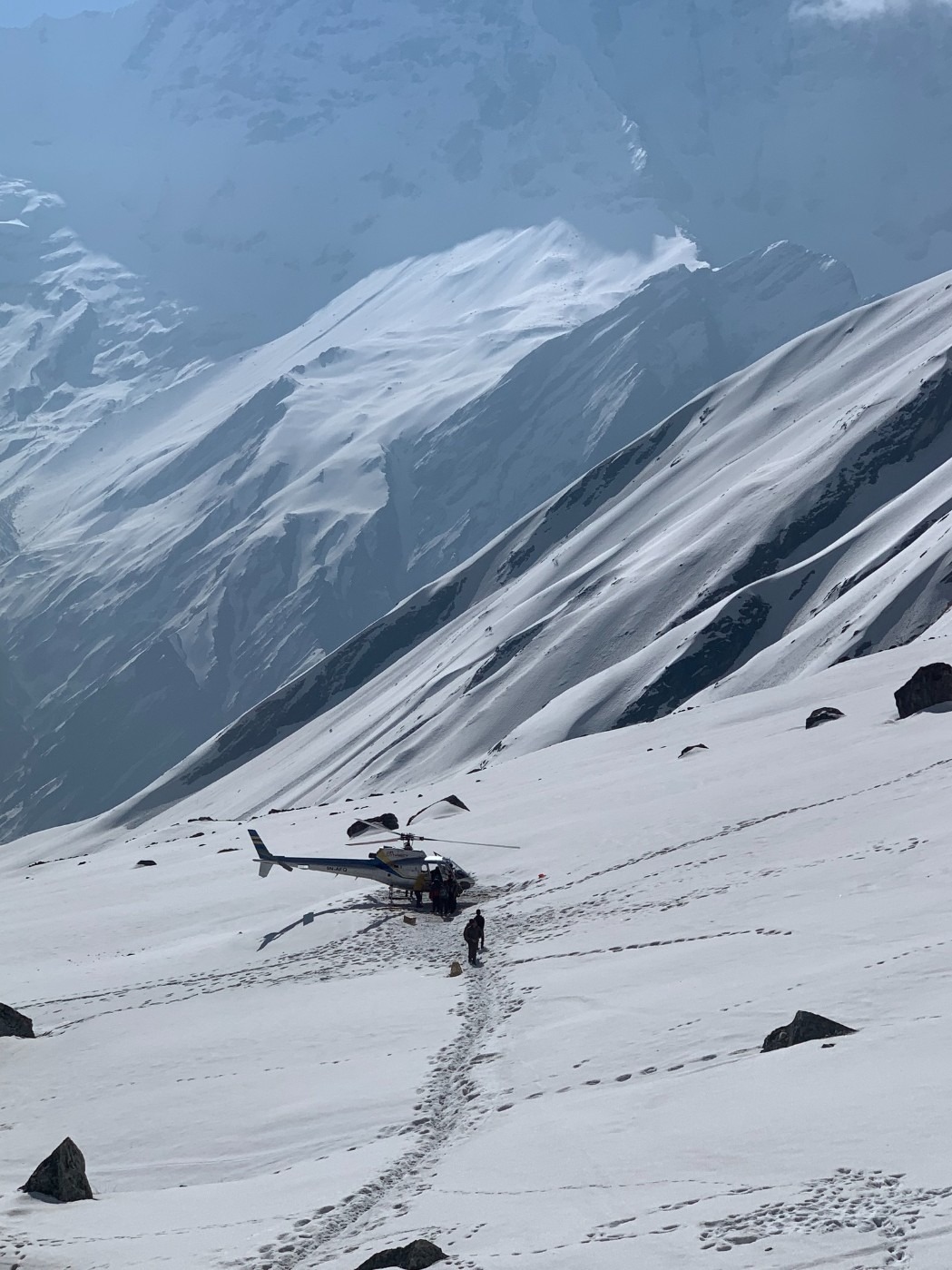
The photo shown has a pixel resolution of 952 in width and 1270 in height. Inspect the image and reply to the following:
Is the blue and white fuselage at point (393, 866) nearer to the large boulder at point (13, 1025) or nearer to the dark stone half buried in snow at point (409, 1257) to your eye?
the large boulder at point (13, 1025)

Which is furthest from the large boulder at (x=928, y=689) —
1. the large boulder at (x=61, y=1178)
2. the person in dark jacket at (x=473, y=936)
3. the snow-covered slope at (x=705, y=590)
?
the snow-covered slope at (x=705, y=590)

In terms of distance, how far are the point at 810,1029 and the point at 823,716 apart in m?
37.2

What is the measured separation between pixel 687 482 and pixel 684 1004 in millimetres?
160001

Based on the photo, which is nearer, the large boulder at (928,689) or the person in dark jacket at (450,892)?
the person in dark jacket at (450,892)

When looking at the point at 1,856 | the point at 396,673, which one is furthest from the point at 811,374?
the point at 1,856

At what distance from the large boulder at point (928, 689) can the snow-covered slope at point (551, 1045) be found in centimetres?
127

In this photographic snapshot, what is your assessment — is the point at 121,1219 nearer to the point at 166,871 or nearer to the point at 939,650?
the point at 166,871

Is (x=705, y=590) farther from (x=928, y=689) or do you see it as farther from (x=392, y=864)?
(x=392, y=864)

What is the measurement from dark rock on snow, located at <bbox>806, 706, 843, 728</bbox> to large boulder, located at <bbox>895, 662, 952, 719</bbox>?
4.26 metres

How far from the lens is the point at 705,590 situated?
465 ft

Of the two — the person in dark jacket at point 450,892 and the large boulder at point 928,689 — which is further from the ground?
the large boulder at point 928,689

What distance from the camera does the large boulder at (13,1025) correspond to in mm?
34562

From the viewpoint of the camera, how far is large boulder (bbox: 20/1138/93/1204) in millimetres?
22406

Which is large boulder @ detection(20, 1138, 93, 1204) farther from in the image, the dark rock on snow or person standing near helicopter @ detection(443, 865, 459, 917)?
the dark rock on snow
